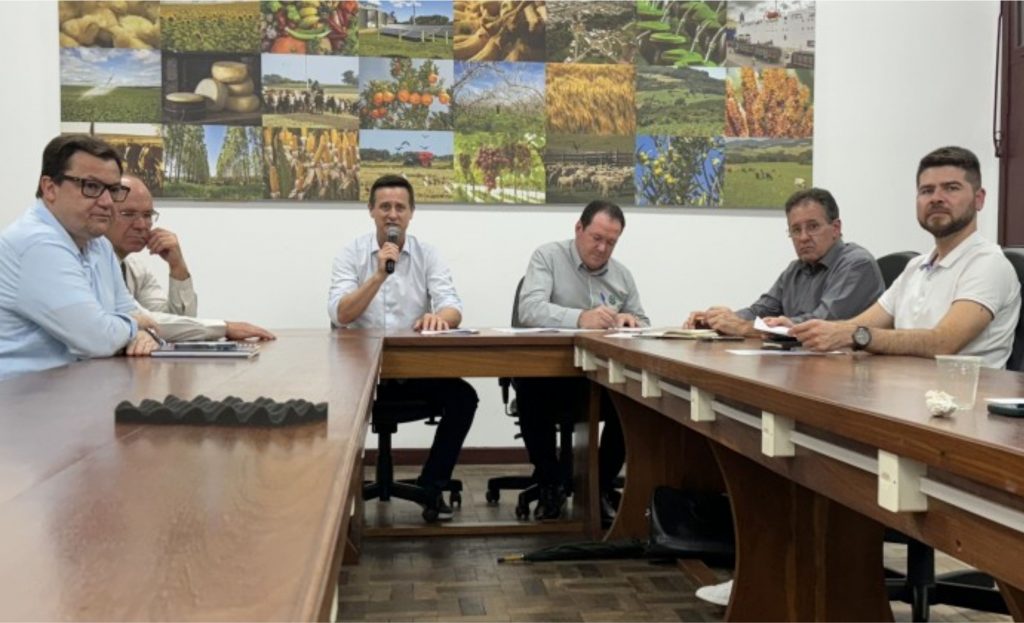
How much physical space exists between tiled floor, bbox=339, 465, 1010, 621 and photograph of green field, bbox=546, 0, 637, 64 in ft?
8.34

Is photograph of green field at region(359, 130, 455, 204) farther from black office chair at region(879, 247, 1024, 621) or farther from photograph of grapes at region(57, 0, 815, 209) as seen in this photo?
black office chair at region(879, 247, 1024, 621)

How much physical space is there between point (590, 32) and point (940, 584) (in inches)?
128

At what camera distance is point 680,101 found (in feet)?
16.0

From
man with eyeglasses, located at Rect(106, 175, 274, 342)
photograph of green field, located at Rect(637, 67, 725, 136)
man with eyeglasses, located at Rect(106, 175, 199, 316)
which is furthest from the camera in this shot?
photograph of green field, located at Rect(637, 67, 725, 136)

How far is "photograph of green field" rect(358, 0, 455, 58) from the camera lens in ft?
15.3

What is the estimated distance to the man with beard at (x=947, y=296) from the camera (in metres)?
2.27

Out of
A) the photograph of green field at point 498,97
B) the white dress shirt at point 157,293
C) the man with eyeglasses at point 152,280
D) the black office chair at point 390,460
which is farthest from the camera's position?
the photograph of green field at point 498,97

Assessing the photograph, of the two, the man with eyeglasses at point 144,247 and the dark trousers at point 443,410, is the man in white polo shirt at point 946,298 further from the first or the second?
the man with eyeglasses at point 144,247

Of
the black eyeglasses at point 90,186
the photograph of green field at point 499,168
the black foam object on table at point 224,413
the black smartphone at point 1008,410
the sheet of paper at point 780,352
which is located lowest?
the sheet of paper at point 780,352

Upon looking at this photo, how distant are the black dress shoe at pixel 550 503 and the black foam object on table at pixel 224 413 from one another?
258 centimetres

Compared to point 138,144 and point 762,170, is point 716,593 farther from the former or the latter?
point 138,144

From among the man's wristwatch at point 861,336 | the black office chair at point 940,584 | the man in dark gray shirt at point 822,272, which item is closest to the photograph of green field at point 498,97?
the man in dark gray shirt at point 822,272

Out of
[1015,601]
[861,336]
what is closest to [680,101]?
[861,336]

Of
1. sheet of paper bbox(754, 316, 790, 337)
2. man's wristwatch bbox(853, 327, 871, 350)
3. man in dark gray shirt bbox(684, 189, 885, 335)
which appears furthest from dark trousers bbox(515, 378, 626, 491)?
man's wristwatch bbox(853, 327, 871, 350)
